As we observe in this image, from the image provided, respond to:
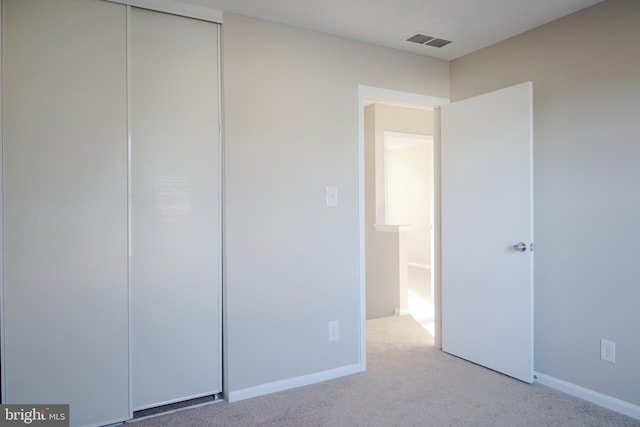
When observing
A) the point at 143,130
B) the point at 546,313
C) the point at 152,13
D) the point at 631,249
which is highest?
the point at 152,13

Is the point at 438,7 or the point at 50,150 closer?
the point at 50,150

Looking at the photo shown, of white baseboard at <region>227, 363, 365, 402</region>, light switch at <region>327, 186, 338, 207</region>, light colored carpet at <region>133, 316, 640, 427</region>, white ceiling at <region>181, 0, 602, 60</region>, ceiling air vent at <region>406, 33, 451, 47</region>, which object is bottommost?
light colored carpet at <region>133, 316, 640, 427</region>

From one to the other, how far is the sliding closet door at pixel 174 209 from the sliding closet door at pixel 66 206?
0.09m

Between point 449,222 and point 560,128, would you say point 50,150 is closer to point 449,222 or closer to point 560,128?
point 449,222

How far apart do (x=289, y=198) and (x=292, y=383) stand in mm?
1274

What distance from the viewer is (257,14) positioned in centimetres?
264

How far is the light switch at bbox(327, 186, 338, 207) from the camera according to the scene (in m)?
2.98

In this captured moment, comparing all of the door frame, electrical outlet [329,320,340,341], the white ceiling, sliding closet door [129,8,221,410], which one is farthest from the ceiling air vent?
electrical outlet [329,320,340,341]

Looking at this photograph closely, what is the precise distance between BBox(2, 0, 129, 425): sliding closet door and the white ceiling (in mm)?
702

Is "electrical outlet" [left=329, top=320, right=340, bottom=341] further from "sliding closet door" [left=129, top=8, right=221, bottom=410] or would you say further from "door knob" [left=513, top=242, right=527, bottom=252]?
"door knob" [left=513, top=242, right=527, bottom=252]

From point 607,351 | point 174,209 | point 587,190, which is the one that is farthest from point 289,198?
point 607,351

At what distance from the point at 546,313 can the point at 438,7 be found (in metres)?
2.16

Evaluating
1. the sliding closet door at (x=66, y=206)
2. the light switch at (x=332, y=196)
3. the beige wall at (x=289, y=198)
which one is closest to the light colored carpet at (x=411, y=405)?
the beige wall at (x=289, y=198)

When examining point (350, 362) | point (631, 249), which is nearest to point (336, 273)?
point (350, 362)
